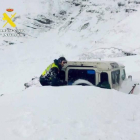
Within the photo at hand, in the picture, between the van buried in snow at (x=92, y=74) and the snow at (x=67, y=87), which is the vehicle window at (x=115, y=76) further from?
the snow at (x=67, y=87)

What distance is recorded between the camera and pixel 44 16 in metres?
35.8

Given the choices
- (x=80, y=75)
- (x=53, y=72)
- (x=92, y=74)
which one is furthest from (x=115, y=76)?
(x=53, y=72)

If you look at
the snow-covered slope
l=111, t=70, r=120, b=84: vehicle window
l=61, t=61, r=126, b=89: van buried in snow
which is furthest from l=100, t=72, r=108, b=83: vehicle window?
the snow-covered slope

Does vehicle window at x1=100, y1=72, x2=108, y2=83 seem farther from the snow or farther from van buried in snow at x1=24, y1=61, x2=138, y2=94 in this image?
the snow

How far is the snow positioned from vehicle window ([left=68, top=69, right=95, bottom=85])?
0.97 m

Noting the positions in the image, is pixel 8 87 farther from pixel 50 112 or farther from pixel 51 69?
pixel 50 112

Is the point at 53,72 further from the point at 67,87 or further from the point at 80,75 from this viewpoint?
the point at 67,87

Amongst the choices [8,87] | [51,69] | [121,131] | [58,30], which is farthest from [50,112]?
[58,30]

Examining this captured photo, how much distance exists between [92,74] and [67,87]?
1.18 meters

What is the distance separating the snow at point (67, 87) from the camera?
3959 mm

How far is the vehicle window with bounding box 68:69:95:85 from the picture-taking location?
275 inches

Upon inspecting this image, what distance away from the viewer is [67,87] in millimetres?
6051

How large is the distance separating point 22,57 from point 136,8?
16.1m

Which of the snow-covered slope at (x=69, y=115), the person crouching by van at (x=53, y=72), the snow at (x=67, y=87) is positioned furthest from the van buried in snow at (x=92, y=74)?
the snow-covered slope at (x=69, y=115)
